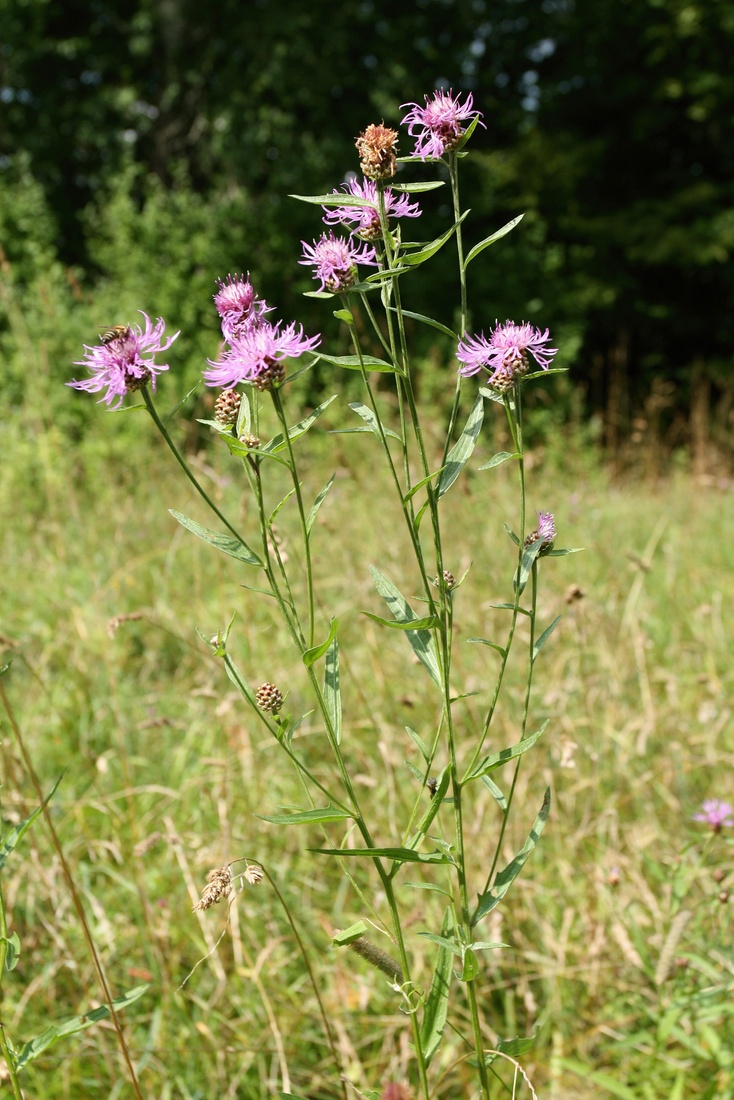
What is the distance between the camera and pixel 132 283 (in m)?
7.81

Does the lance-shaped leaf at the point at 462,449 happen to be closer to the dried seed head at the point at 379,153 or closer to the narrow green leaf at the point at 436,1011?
the dried seed head at the point at 379,153

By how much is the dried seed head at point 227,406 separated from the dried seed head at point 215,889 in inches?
16.9

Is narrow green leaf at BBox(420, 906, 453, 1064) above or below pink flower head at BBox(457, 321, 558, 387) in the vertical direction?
below

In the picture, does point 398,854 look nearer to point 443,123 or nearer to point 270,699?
point 270,699

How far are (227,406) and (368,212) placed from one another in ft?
0.78

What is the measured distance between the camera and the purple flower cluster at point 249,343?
84 centimetres

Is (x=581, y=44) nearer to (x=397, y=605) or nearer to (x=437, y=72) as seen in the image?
(x=437, y=72)

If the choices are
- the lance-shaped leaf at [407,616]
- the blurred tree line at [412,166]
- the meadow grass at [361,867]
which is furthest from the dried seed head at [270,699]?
the blurred tree line at [412,166]

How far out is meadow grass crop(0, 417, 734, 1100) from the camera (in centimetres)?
152

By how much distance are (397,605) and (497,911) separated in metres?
0.98

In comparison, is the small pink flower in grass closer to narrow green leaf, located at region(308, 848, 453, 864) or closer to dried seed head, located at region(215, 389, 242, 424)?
narrow green leaf, located at region(308, 848, 453, 864)

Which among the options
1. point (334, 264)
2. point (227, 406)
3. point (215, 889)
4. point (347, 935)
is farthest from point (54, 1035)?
point (334, 264)

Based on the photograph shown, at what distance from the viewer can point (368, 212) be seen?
0.94 meters

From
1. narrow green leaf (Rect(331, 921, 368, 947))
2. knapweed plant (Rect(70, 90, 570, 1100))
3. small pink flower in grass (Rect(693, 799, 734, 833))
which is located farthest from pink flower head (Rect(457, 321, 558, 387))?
small pink flower in grass (Rect(693, 799, 734, 833))
